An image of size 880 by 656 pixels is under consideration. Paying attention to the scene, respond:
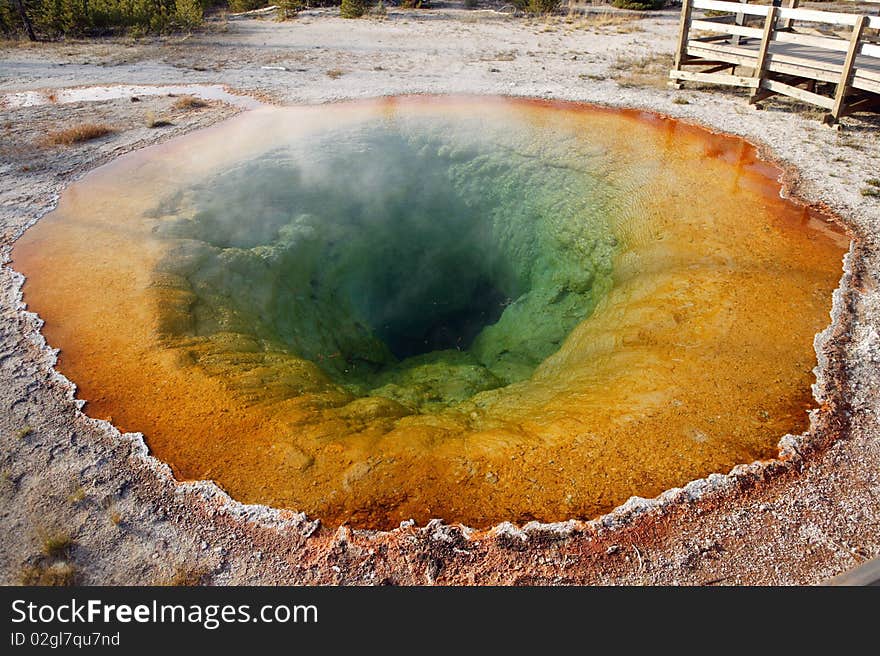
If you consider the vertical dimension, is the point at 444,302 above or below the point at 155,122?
below

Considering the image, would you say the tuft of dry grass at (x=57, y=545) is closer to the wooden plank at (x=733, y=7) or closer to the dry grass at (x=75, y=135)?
the dry grass at (x=75, y=135)

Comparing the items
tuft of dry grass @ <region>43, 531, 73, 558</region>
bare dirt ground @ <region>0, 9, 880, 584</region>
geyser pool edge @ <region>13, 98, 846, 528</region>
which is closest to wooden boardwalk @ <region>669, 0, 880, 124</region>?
geyser pool edge @ <region>13, 98, 846, 528</region>

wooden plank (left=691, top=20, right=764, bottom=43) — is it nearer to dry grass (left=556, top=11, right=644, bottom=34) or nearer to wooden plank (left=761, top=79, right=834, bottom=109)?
wooden plank (left=761, top=79, right=834, bottom=109)

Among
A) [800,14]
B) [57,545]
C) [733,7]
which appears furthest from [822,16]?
[57,545]

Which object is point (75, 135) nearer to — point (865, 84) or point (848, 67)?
point (848, 67)

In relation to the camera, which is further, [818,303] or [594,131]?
[594,131]

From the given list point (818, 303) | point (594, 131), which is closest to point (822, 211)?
point (818, 303)

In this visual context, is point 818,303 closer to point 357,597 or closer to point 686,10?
point 357,597
